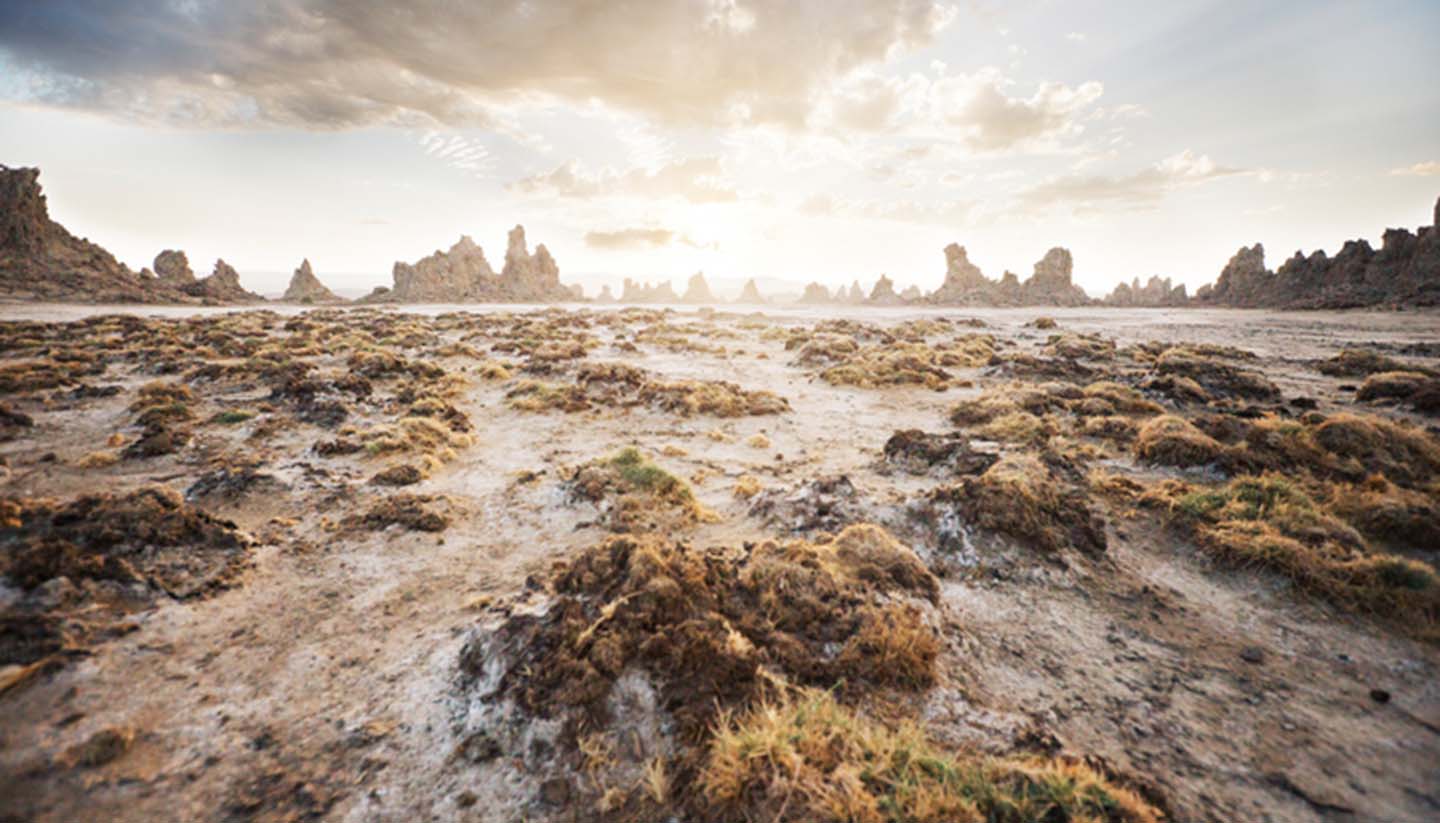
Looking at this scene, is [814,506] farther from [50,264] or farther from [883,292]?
[883,292]

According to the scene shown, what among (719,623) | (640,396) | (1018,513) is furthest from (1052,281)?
(719,623)

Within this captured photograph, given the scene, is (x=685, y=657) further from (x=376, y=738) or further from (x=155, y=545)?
(x=155, y=545)

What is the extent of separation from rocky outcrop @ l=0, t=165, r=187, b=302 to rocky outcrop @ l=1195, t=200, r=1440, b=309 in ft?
428

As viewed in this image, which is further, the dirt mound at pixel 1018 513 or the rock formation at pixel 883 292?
the rock formation at pixel 883 292

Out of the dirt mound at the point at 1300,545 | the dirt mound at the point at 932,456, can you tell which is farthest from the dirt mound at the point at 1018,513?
the dirt mound at the point at 932,456

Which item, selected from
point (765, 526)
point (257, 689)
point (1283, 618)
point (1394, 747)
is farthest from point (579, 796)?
point (1283, 618)

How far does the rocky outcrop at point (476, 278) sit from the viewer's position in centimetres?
8981

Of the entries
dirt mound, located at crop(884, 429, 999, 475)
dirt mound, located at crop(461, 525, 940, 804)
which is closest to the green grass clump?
dirt mound, located at crop(461, 525, 940, 804)

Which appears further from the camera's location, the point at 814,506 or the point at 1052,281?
the point at 1052,281

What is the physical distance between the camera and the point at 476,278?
99.5 meters

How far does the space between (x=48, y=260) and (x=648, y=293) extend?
11747cm

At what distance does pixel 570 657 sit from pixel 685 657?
1061 mm

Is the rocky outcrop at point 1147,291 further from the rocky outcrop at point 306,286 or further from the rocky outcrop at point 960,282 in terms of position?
the rocky outcrop at point 306,286

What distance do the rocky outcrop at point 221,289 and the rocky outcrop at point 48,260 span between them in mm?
3543
